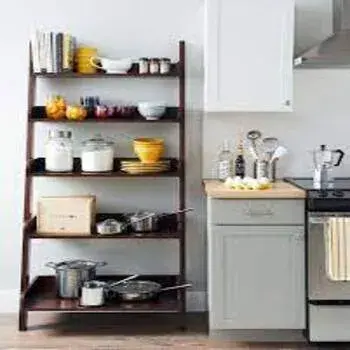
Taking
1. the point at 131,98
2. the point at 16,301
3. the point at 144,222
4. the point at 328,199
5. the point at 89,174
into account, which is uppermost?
the point at 131,98

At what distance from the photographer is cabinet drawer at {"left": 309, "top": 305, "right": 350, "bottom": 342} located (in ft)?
11.3

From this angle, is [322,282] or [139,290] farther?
[139,290]

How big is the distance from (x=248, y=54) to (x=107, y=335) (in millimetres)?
1800

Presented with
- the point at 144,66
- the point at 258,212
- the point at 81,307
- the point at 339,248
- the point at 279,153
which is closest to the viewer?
the point at 339,248

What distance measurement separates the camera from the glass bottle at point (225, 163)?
13.2 ft

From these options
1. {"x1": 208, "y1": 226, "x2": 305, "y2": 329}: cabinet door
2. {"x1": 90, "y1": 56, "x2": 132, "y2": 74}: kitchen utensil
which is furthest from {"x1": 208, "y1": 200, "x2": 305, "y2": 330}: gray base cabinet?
{"x1": 90, "y1": 56, "x2": 132, "y2": 74}: kitchen utensil

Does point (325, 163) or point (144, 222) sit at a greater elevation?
point (325, 163)

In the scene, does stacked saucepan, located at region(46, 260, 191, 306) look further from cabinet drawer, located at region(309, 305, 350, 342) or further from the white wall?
cabinet drawer, located at region(309, 305, 350, 342)

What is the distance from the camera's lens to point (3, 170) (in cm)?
414

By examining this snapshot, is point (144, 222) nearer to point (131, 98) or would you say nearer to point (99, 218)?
point (99, 218)

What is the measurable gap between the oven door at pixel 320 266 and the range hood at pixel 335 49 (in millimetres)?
877

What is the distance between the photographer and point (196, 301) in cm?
419

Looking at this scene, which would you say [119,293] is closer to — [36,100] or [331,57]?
[36,100]

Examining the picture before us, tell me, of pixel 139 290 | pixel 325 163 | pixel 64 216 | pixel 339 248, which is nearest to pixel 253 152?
pixel 325 163
